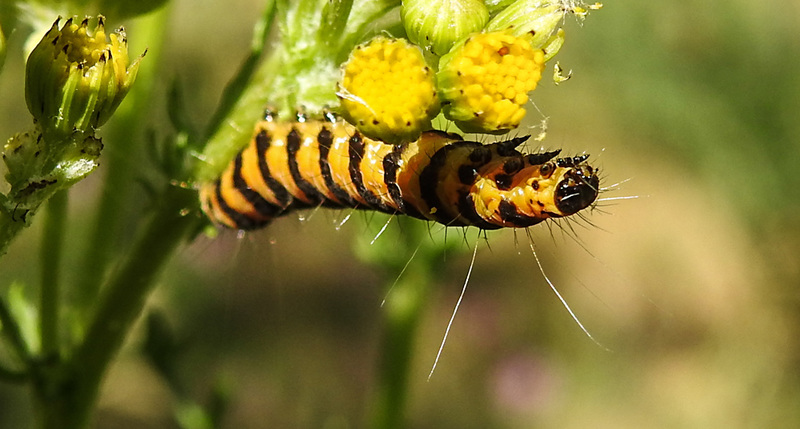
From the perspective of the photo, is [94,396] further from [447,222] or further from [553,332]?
[553,332]

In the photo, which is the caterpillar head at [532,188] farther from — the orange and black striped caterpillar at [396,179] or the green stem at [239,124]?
the green stem at [239,124]

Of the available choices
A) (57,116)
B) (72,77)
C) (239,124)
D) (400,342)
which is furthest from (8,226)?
(400,342)

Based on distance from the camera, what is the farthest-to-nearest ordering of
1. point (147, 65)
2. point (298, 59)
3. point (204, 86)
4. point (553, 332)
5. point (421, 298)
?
1. point (204, 86)
2. point (553, 332)
3. point (421, 298)
4. point (147, 65)
5. point (298, 59)

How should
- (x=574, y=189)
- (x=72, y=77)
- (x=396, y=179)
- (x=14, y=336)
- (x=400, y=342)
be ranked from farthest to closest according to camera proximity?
(x=400, y=342), (x=14, y=336), (x=396, y=179), (x=72, y=77), (x=574, y=189)

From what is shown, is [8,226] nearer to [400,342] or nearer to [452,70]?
[452,70]

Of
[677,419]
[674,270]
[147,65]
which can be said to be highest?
[147,65]

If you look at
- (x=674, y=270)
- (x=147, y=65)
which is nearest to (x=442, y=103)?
(x=147, y=65)

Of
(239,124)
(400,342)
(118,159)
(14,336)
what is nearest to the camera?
(239,124)

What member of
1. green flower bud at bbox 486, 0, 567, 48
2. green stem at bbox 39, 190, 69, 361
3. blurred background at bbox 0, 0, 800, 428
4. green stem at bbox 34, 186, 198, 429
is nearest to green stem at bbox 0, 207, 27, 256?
green stem at bbox 34, 186, 198, 429
